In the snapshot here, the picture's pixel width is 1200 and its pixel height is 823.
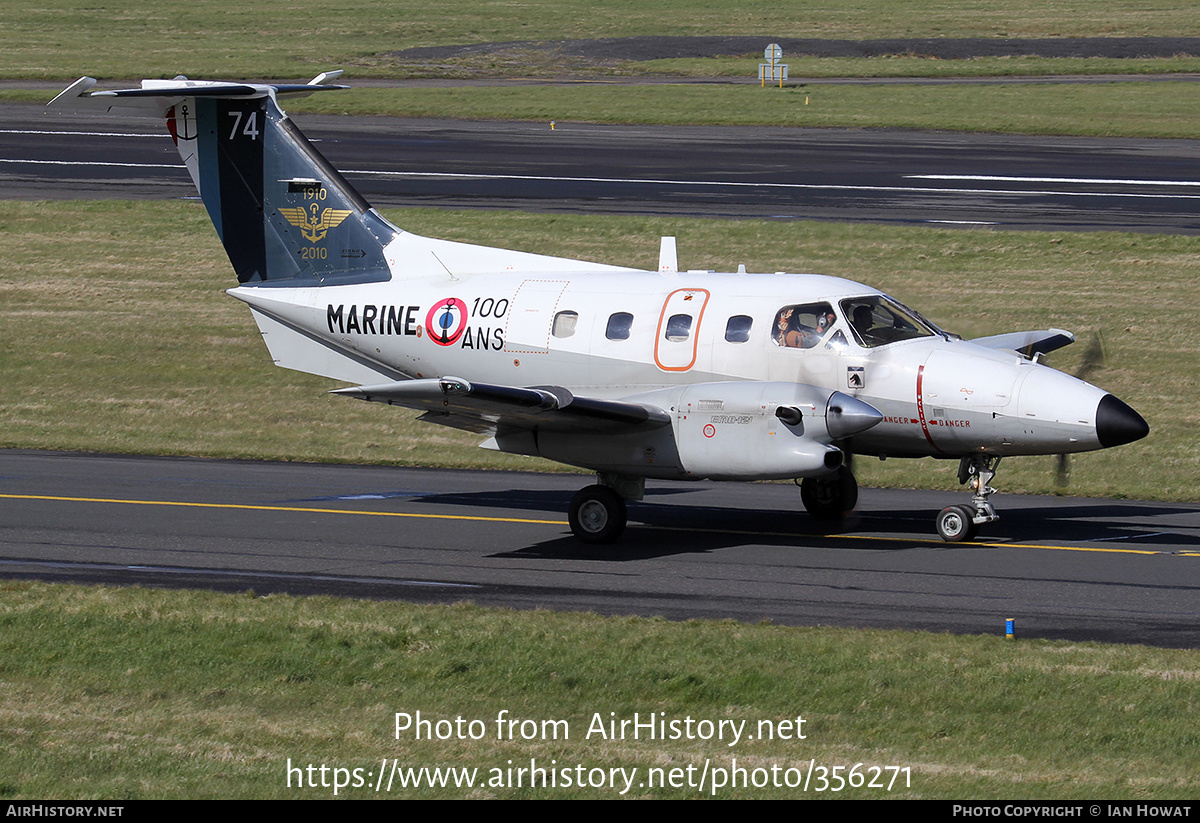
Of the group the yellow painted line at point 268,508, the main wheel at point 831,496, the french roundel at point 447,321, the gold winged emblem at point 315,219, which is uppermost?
the gold winged emblem at point 315,219

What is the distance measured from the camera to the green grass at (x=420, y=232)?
78.7 feet

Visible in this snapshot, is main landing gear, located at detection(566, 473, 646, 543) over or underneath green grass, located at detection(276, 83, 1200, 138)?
underneath

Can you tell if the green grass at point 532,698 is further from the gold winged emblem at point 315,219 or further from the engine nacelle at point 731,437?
the gold winged emblem at point 315,219

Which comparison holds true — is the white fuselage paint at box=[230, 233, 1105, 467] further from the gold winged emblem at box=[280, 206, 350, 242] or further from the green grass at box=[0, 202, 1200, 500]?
the green grass at box=[0, 202, 1200, 500]

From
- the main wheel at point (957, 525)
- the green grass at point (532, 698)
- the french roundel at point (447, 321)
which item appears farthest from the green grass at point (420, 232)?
the green grass at point (532, 698)

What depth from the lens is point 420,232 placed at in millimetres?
35875

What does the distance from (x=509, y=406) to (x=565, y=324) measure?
2.32m

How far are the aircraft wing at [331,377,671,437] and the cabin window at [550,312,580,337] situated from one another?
957 mm

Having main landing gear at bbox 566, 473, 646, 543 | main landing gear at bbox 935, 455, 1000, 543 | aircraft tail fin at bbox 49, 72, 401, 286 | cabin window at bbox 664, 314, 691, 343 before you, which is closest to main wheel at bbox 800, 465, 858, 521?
main landing gear at bbox 935, 455, 1000, 543

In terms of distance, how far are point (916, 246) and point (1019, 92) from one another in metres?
26.4

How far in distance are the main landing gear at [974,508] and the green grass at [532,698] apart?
4.22m

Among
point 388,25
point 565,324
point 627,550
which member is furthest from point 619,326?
point 388,25

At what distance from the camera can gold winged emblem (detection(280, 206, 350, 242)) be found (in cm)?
2030

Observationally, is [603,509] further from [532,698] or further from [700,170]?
[700,170]
